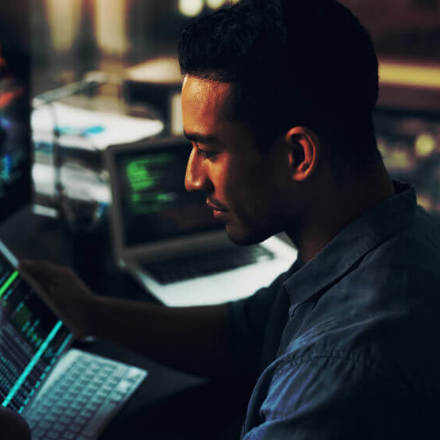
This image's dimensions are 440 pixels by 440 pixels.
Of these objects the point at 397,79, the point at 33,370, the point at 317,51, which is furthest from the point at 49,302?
the point at 397,79

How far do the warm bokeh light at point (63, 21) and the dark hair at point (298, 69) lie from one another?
12.4ft

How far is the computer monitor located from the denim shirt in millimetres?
925

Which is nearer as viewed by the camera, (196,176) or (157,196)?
(196,176)

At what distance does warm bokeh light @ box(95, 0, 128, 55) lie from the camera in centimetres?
437

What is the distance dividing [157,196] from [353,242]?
96 centimetres

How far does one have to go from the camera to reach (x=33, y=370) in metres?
1.05

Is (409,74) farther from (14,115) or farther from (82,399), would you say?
(82,399)

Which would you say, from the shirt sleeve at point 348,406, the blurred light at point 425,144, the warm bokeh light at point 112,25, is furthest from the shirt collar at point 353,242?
the warm bokeh light at point 112,25

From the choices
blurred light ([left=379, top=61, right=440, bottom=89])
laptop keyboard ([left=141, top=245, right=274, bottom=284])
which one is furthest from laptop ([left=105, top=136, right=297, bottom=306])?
blurred light ([left=379, top=61, right=440, bottom=89])

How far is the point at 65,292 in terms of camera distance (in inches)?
48.8

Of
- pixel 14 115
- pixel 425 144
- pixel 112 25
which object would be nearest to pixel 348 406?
pixel 14 115

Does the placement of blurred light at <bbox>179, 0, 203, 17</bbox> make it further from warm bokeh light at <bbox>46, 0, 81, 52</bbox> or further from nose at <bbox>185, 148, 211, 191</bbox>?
nose at <bbox>185, 148, 211, 191</bbox>

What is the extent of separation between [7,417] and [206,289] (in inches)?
30.6

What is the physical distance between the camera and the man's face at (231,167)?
84 cm
